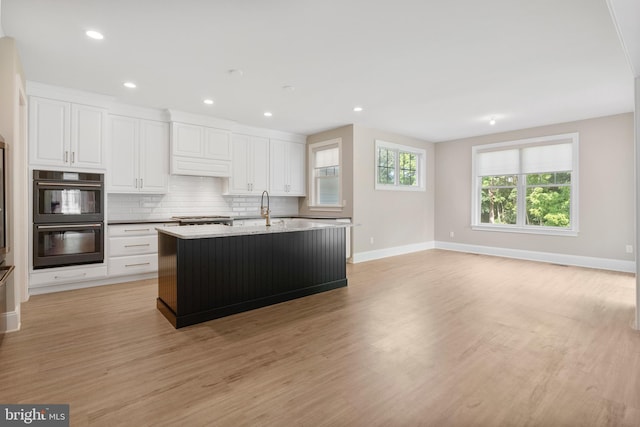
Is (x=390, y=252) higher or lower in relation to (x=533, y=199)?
lower

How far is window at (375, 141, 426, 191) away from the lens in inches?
263

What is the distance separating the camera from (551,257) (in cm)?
609

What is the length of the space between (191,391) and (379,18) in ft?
9.98

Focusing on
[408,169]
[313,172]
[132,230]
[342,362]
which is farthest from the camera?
[408,169]

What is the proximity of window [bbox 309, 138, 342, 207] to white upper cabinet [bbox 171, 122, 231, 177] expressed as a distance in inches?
75.5

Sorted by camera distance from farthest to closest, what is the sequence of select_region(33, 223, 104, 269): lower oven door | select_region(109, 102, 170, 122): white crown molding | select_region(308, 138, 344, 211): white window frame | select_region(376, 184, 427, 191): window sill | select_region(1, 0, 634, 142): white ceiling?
select_region(376, 184, 427, 191): window sill
select_region(308, 138, 344, 211): white window frame
select_region(109, 102, 170, 122): white crown molding
select_region(33, 223, 104, 269): lower oven door
select_region(1, 0, 634, 142): white ceiling

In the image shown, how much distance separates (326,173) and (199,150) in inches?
102

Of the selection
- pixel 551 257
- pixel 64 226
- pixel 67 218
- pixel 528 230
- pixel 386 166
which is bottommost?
pixel 551 257

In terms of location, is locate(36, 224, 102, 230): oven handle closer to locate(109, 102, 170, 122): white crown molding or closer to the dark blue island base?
the dark blue island base

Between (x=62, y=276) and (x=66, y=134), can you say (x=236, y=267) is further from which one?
(x=66, y=134)

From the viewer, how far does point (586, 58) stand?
3.29 metres

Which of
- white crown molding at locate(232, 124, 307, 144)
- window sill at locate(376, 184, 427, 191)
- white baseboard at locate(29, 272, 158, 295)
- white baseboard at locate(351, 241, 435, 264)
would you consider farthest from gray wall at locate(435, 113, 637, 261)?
white baseboard at locate(29, 272, 158, 295)

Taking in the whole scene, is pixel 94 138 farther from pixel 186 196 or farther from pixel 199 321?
pixel 199 321

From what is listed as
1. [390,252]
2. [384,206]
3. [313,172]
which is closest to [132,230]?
[313,172]
